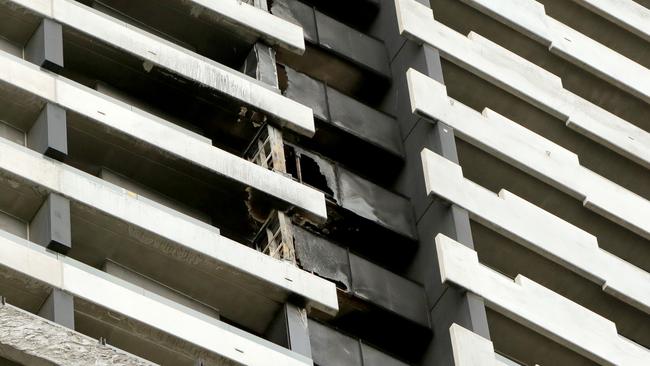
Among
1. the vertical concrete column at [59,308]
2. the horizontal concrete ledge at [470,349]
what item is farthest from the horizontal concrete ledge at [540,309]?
the vertical concrete column at [59,308]

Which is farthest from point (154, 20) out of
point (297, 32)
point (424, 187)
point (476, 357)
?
point (476, 357)

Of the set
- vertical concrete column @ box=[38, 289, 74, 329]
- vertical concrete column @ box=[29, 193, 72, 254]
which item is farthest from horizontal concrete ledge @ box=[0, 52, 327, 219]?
vertical concrete column @ box=[38, 289, 74, 329]

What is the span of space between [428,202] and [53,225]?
9.86 m

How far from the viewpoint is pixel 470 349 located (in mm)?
37000

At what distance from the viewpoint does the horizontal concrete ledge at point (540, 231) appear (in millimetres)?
40062

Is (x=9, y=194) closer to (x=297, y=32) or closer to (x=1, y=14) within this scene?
(x=1, y=14)

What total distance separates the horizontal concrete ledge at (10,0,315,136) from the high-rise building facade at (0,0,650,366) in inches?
1.6

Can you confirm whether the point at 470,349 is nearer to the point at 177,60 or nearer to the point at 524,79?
the point at 177,60

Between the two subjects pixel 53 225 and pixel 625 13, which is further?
pixel 625 13

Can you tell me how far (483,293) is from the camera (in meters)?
38.3

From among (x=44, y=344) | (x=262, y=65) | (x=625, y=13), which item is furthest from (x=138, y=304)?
(x=625, y=13)

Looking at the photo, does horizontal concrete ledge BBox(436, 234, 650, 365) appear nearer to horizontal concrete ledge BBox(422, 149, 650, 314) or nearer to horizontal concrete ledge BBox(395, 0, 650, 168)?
horizontal concrete ledge BBox(422, 149, 650, 314)

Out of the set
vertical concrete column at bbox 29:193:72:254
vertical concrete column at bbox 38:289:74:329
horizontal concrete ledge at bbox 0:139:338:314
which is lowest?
vertical concrete column at bbox 38:289:74:329

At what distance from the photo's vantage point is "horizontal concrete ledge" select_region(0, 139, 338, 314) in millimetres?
33344
